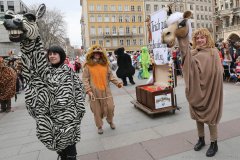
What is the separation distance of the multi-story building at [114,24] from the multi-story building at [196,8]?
145 inches

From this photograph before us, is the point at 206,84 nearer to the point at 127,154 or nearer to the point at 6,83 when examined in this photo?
the point at 127,154

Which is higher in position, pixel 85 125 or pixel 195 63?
pixel 195 63

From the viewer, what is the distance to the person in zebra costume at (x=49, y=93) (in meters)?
2.52

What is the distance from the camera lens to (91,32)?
62.7m

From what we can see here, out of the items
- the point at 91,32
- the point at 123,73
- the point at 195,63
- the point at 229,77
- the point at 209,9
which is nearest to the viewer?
the point at 195,63

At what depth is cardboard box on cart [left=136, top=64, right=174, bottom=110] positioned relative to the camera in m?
5.63

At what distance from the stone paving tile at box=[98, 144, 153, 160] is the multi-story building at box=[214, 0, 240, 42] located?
5507 centimetres

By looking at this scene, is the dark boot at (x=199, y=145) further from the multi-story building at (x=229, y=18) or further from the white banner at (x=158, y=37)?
the multi-story building at (x=229, y=18)

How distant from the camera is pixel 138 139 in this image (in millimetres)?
4418

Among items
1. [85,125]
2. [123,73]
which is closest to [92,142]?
[85,125]

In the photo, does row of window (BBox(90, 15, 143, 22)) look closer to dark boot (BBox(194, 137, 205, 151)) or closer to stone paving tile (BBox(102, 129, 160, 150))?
stone paving tile (BBox(102, 129, 160, 150))

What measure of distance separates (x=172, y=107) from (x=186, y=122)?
29.4 inches

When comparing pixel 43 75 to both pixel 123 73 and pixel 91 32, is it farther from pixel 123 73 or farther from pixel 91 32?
pixel 91 32

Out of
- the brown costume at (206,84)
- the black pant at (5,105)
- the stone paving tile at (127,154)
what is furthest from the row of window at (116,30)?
the brown costume at (206,84)
